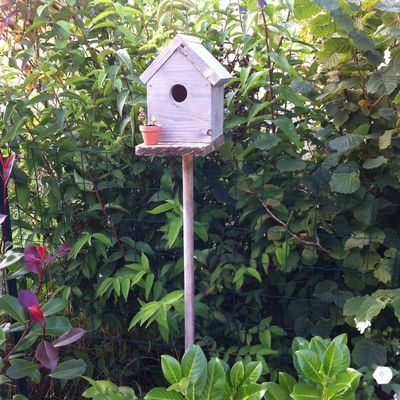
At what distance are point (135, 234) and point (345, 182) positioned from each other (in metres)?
0.97

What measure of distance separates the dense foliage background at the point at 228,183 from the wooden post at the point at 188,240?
5.6 inches

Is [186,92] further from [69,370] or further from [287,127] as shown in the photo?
[69,370]

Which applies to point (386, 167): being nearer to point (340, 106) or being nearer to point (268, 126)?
point (340, 106)

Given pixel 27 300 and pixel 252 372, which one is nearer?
pixel 252 372

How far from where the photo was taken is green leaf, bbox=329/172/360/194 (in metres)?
2.20

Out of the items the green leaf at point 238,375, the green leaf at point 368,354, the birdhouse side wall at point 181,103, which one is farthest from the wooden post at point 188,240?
the green leaf at point 368,354

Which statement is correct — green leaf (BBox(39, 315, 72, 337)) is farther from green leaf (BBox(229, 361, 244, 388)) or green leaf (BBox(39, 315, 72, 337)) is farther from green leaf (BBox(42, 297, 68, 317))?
green leaf (BBox(229, 361, 244, 388))

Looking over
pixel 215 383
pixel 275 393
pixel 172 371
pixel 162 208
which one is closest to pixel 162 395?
pixel 172 371

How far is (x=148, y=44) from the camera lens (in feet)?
7.97

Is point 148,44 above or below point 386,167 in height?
above

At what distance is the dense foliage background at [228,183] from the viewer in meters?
2.29

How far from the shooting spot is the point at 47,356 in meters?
2.28

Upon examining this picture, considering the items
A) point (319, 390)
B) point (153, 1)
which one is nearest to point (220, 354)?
point (319, 390)

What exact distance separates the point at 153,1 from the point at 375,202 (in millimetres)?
1350
